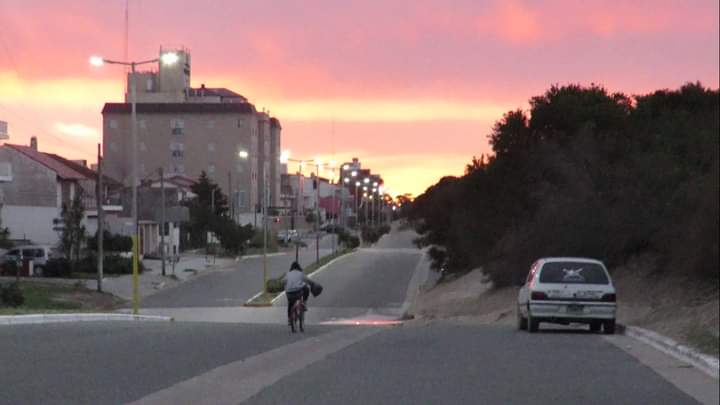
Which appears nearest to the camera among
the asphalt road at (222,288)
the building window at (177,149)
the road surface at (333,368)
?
the road surface at (333,368)

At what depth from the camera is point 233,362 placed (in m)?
17.7

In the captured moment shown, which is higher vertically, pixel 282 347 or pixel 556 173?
pixel 556 173

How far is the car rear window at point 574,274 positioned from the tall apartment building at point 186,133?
100293 mm

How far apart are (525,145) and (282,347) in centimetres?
3384

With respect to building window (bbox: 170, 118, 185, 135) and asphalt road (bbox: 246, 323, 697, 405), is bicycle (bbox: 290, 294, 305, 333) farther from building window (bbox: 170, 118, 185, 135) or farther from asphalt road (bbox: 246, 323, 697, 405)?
building window (bbox: 170, 118, 185, 135)

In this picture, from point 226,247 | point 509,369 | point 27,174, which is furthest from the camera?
point 226,247

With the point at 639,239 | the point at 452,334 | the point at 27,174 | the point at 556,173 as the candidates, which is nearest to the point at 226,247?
the point at 27,174

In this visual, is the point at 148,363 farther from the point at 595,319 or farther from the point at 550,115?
the point at 550,115

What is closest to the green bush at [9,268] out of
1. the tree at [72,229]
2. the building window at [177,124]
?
the tree at [72,229]

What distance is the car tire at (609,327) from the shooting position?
2529cm

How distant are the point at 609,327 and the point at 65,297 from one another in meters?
38.5

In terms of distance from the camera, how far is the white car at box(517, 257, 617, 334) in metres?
25.2

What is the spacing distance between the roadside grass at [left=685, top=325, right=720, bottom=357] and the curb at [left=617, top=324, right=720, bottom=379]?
0.19m

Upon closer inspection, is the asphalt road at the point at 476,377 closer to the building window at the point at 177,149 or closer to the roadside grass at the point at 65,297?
the roadside grass at the point at 65,297
